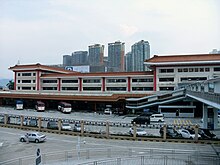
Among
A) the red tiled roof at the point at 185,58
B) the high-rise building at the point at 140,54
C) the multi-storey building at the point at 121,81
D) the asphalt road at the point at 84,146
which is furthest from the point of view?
the high-rise building at the point at 140,54

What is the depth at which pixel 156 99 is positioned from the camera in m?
35.1

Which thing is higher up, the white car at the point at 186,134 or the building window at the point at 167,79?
the building window at the point at 167,79

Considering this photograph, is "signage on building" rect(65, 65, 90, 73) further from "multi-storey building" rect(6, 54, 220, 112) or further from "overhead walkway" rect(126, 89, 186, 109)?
"overhead walkway" rect(126, 89, 186, 109)

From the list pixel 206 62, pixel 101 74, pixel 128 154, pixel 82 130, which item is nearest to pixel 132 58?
pixel 101 74

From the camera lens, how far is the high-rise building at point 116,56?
283ft

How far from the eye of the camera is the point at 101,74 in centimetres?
4306

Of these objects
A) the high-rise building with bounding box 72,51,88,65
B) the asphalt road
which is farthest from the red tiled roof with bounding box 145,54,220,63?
the high-rise building with bounding box 72,51,88,65

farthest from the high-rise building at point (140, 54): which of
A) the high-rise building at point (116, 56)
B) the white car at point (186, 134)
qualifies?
the white car at point (186, 134)

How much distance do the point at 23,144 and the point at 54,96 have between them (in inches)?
933

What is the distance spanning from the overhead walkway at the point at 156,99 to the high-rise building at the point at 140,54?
38.5m

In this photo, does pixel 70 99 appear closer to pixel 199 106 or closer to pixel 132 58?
pixel 199 106

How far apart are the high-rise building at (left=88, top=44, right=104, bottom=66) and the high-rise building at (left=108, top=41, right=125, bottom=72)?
3791 mm

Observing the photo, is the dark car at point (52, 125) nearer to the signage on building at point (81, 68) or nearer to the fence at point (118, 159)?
the fence at point (118, 159)

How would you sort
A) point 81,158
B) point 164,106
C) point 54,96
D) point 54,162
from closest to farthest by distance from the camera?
point 54,162 → point 81,158 → point 164,106 → point 54,96
